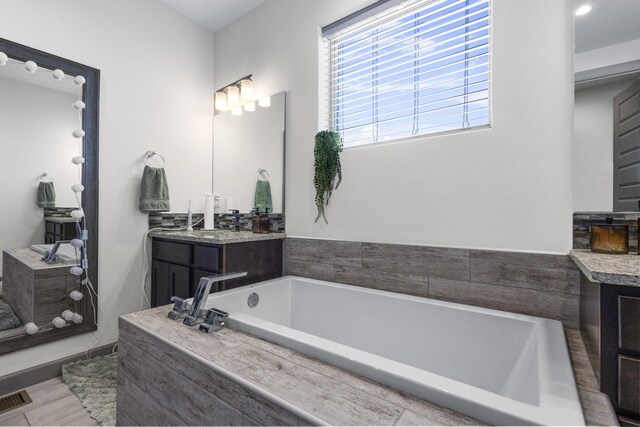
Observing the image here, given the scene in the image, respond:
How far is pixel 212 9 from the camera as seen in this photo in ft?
8.66

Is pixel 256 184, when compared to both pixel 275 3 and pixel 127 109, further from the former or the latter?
pixel 275 3

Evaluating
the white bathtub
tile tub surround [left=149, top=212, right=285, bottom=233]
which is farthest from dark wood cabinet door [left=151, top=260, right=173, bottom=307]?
the white bathtub

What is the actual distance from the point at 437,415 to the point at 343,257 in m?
1.31

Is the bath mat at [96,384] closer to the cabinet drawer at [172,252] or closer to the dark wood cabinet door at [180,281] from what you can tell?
the dark wood cabinet door at [180,281]

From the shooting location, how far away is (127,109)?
235 centimetres

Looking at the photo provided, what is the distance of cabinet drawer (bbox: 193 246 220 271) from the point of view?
1933mm

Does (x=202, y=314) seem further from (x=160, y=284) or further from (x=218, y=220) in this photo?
(x=218, y=220)

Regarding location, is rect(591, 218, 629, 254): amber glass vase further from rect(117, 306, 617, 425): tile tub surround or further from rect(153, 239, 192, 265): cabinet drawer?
rect(153, 239, 192, 265): cabinet drawer

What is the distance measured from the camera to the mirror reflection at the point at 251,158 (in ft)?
7.96

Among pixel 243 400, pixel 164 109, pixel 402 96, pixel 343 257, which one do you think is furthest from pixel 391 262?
pixel 164 109

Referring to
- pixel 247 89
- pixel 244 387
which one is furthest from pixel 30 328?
pixel 247 89

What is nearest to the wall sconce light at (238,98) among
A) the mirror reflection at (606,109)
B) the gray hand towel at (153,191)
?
the gray hand towel at (153,191)

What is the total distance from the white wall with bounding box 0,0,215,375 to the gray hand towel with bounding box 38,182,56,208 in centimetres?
28

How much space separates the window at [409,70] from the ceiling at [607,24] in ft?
1.23
